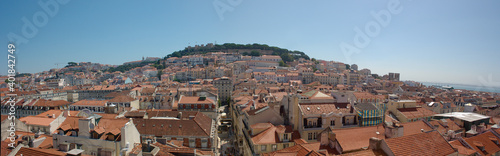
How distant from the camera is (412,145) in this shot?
1330 cm

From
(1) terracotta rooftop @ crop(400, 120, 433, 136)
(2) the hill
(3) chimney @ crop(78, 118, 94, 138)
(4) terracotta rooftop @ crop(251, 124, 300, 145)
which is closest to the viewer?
(3) chimney @ crop(78, 118, 94, 138)

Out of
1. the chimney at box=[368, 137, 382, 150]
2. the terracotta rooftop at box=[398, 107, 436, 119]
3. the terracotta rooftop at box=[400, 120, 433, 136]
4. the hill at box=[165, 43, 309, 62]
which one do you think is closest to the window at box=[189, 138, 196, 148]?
the chimney at box=[368, 137, 382, 150]

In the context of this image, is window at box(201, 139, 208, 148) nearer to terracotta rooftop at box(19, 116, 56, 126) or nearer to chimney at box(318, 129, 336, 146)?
chimney at box(318, 129, 336, 146)

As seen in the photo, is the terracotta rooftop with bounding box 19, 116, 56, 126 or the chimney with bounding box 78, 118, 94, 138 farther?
the terracotta rooftop with bounding box 19, 116, 56, 126

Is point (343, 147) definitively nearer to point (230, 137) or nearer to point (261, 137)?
point (261, 137)

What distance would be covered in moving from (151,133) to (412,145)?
2109 cm

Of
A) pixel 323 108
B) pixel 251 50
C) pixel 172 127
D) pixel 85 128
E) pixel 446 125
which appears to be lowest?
pixel 172 127

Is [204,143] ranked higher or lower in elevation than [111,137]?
lower

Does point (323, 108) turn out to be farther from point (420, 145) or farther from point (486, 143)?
point (486, 143)

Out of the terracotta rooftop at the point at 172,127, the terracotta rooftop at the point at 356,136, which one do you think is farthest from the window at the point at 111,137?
the terracotta rooftop at the point at 356,136

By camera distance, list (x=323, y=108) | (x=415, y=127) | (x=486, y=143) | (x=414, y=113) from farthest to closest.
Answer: (x=414, y=113), (x=323, y=108), (x=415, y=127), (x=486, y=143)

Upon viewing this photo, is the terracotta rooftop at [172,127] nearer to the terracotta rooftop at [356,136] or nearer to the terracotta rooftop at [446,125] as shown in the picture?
the terracotta rooftop at [356,136]

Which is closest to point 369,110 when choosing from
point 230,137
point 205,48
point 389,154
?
point 389,154

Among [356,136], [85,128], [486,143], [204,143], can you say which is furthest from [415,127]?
[85,128]
